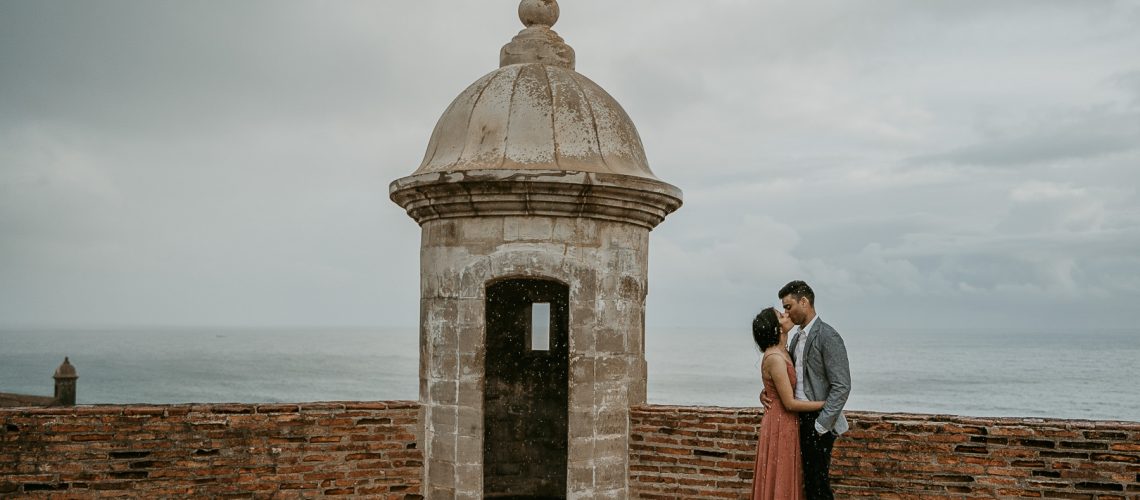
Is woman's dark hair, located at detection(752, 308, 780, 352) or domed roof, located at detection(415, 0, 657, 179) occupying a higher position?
domed roof, located at detection(415, 0, 657, 179)

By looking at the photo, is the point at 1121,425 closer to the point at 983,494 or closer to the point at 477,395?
the point at 983,494

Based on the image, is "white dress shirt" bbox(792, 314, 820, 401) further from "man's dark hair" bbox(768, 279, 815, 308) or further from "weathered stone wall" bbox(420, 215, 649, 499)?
"weathered stone wall" bbox(420, 215, 649, 499)

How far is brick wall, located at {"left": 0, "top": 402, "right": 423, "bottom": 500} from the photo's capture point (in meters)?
5.73

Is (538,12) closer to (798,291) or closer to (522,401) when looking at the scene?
(798,291)

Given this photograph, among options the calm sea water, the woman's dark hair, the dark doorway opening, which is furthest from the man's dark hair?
the calm sea water

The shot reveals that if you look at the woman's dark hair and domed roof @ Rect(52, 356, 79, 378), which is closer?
the woman's dark hair

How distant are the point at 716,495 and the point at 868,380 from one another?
68.7 m

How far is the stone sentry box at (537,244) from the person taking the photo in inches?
229

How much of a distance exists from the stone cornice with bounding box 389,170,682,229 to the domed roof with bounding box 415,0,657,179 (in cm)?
14

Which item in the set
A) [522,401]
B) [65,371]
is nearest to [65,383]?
[65,371]

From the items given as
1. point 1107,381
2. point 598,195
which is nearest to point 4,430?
point 598,195

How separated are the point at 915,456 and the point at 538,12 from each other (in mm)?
3857

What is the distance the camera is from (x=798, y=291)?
4.85 m

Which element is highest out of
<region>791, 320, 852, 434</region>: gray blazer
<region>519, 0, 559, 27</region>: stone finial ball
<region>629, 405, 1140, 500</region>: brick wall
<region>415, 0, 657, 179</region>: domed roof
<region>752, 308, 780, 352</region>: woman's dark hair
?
<region>519, 0, 559, 27</region>: stone finial ball
